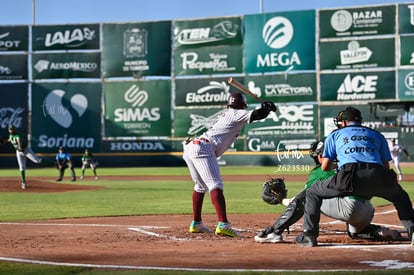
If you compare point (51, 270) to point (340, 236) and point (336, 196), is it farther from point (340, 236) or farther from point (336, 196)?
point (340, 236)

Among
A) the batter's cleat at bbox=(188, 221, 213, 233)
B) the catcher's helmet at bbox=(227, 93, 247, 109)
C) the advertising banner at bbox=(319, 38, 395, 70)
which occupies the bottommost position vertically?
the batter's cleat at bbox=(188, 221, 213, 233)

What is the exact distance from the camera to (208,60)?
40406 millimetres

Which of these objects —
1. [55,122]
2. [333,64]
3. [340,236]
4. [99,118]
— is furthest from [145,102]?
[340,236]

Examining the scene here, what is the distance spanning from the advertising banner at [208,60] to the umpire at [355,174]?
107 ft

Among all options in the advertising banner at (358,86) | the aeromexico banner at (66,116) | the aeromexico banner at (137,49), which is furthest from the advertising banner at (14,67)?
the advertising banner at (358,86)

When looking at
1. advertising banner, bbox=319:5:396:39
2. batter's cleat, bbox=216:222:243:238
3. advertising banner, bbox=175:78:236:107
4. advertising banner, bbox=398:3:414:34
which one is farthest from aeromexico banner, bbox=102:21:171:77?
batter's cleat, bbox=216:222:243:238

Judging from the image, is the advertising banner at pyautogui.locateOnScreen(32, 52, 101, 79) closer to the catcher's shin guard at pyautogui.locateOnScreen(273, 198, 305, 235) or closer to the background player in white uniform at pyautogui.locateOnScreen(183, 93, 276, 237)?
the background player in white uniform at pyautogui.locateOnScreen(183, 93, 276, 237)

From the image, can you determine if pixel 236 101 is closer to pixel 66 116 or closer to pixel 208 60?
pixel 208 60

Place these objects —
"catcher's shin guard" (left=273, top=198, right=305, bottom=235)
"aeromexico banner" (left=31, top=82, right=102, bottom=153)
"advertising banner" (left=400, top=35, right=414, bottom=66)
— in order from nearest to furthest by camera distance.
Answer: "catcher's shin guard" (left=273, top=198, right=305, bottom=235)
"advertising banner" (left=400, top=35, right=414, bottom=66)
"aeromexico banner" (left=31, top=82, right=102, bottom=153)

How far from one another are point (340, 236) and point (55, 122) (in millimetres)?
35956

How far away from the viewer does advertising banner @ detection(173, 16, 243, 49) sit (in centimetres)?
3994

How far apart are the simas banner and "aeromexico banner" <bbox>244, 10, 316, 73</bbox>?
45.8 feet

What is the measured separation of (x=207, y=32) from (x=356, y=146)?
3370cm

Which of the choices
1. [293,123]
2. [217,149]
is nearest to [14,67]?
[293,123]
